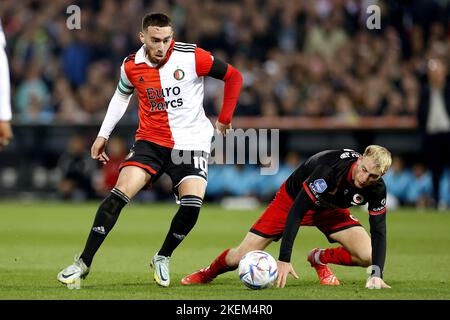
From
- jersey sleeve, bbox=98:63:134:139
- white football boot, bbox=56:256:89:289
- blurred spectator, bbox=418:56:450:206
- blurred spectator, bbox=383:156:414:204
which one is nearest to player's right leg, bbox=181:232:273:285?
white football boot, bbox=56:256:89:289

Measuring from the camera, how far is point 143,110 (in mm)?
8547

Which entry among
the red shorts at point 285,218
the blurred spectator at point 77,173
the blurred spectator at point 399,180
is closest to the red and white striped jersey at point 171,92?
the red shorts at point 285,218

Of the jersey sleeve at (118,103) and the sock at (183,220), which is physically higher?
the jersey sleeve at (118,103)

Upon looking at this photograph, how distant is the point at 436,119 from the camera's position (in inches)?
666

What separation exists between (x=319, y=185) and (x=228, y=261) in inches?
43.8

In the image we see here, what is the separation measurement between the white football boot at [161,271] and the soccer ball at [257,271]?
23.9 inches

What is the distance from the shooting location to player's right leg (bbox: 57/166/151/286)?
7.73m

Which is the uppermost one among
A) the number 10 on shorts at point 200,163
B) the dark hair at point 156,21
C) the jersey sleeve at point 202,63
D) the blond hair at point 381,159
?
the dark hair at point 156,21

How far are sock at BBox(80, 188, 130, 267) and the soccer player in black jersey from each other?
0.96m

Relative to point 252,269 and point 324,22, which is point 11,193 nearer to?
point 324,22

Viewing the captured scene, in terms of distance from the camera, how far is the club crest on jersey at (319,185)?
794 cm

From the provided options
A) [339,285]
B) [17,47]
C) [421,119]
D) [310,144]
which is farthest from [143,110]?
[17,47]

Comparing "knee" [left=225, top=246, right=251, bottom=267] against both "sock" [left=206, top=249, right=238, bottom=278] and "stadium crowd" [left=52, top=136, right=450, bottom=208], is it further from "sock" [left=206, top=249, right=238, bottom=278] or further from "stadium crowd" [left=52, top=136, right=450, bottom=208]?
"stadium crowd" [left=52, top=136, right=450, bottom=208]

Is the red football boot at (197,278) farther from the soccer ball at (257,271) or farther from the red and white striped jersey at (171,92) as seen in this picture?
the red and white striped jersey at (171,92)
